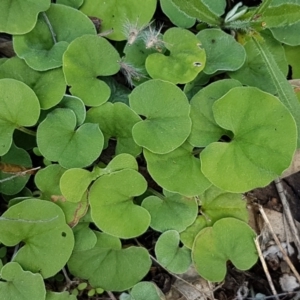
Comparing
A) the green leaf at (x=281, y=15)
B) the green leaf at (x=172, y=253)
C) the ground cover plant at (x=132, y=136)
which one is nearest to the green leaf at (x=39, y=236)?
the ground cover plant at (x=132, y=136)

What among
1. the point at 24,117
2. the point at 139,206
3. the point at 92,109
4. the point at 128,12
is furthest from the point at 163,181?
the point at 128,12

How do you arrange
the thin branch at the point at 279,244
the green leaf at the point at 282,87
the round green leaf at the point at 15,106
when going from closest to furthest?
1. the round green leaf at the point at 15,106
2. the green leaf at the point at 282,87
3. the thin branch at the point at 279,244

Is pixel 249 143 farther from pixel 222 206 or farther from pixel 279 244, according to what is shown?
pixel 279 244

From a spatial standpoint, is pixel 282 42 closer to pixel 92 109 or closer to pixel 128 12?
pixel 128 12

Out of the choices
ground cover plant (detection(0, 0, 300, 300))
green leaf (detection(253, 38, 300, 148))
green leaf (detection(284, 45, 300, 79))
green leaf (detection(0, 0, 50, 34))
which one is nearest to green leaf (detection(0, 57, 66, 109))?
ground cover plant (detection(0, 0, 300, 300))

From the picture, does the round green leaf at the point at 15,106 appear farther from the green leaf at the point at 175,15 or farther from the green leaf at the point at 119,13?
the green leaf at the point at 175,15

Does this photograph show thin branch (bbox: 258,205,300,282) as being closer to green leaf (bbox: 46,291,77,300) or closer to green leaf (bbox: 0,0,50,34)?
green leaf (bbox: 46,291,77,300)
